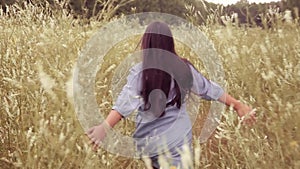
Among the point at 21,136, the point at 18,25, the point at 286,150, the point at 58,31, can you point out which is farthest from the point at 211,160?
the point at 18,25

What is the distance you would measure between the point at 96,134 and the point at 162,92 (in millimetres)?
502

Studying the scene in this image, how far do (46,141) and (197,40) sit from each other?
262 centimetres

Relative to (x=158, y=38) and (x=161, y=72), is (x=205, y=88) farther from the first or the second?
(x=158, y=38)

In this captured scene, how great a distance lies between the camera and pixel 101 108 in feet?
7.90

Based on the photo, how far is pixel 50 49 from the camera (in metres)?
2.61

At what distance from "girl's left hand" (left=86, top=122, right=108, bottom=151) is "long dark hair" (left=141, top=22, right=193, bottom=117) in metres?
0.37

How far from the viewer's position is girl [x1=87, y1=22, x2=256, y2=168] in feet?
8.22

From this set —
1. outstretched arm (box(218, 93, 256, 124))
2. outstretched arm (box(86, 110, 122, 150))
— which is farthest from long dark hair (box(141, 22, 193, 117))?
outstretched arm (box(86, 110, 122, 150))

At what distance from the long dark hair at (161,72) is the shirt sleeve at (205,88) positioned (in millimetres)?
48

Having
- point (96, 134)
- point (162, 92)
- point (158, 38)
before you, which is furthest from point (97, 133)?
point (158, 38)

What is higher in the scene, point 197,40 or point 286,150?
point 197,40

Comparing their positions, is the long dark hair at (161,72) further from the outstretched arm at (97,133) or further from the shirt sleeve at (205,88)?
the outstretched arm at (97,133)

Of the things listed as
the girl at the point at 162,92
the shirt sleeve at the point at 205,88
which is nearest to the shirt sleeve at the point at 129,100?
the girl at the point at 162,92

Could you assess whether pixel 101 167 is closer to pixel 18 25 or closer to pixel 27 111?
pixel 27 111
